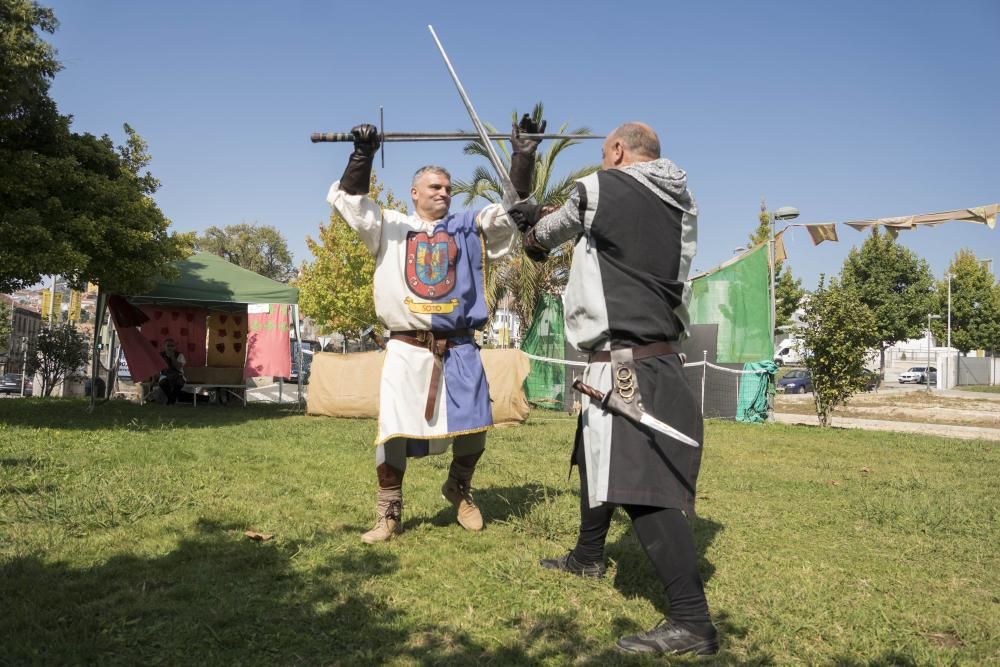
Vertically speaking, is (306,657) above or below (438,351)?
below

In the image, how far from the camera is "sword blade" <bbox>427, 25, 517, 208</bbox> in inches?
129

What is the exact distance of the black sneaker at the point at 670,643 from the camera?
8.11 ft

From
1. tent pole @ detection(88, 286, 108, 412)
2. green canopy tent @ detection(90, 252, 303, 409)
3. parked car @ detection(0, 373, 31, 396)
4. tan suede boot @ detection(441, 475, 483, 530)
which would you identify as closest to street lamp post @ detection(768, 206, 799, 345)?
green canopy tent @ detection(90, 252, 303, 409)

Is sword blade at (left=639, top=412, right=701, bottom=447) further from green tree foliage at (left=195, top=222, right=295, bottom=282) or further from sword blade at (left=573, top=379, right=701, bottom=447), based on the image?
green tree foliage at (left=195, top=222, right=295, bottom=282)

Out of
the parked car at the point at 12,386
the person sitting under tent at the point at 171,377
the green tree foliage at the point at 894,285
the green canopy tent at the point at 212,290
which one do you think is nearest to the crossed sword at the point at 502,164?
the green canopy tent at the point at 212,290

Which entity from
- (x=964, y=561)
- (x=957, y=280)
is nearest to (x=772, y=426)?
(x=964, y=561)

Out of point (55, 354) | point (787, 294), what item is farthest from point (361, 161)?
point (787, 294)

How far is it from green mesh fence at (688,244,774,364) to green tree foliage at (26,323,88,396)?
14.3 metres

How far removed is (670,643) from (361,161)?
8.52 feet

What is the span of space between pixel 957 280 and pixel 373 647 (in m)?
53.1

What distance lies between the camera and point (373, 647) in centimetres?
245

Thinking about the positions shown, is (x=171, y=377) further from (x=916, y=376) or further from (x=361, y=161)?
(x=916, y=376)

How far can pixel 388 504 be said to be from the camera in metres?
3.86

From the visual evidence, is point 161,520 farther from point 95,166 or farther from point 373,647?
point 95,166
